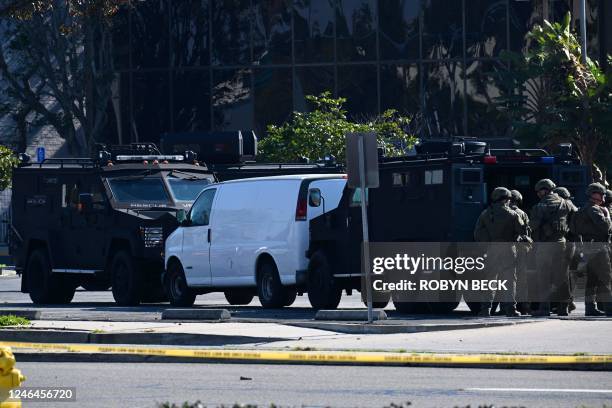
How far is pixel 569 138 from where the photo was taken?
114 ft

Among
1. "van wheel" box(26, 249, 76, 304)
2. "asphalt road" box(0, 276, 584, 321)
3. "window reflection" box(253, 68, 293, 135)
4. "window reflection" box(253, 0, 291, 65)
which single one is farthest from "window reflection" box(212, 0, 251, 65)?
"van wheel" box(26, 249, 76, 304)

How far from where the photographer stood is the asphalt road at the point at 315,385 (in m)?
11.1

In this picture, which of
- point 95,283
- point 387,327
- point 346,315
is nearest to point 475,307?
point 346,315

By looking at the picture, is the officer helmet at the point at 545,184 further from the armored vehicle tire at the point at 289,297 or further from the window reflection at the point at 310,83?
the window reflection at the point at 310,83

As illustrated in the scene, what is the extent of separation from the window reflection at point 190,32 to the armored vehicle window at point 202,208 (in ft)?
88.9

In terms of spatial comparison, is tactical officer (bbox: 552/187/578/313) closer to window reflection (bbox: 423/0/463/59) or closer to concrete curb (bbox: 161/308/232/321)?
concrete curb (bbox: 161/308/232/321)

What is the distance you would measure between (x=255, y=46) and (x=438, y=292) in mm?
30352

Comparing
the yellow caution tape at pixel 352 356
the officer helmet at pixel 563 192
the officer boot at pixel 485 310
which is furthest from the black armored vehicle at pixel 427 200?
the yellow caution tape at pixel 352 356

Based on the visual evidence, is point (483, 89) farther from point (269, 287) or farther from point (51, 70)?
point (269, 287)

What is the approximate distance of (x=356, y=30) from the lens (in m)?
49.0

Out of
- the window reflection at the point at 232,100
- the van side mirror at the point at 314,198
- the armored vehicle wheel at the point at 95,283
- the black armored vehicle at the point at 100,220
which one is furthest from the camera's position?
the window reflection at the point at 232,100

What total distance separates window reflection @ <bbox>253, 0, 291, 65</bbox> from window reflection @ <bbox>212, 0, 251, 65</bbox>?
29 cm

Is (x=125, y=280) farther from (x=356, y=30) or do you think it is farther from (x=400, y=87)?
(x=356, y=30)

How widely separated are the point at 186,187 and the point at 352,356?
1197 cm
